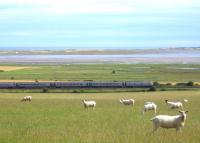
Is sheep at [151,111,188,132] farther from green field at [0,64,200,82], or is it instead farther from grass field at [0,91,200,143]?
green field at [0,64,200,82]

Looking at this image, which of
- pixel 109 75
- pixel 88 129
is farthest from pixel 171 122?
pixel 109 75

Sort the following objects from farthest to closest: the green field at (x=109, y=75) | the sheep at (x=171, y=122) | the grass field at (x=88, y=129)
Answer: the green field at (x=109, y=75) → the sheep at (x=171, y=122) → the grass field at (x=88, y=129)

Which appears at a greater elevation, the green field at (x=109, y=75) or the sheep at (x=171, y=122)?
the sheep at (x=171, y=122)

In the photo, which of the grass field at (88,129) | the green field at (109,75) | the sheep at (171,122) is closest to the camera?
the grass field at (88,129)

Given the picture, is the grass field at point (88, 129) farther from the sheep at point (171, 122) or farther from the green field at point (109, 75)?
the green field at point (109, 75)

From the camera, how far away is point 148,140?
15516mm

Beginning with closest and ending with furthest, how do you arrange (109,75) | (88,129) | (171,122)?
(171,122), (88,129), (109,75)

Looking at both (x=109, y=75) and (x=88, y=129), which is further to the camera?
(x=109, y=75)

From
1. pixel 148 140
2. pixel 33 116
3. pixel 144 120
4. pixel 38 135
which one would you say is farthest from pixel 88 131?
pixel 33 116

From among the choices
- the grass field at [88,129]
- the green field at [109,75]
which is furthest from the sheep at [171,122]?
the green field at [109,75]

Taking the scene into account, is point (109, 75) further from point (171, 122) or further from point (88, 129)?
point (171, 122)

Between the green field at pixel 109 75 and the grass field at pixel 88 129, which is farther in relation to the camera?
the green field at pixel 109 75

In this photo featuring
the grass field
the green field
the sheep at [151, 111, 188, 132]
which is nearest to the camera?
the grass field

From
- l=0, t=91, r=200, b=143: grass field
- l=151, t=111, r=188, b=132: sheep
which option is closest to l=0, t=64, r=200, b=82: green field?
l=0, t=91, r=200, b=143: grass field
